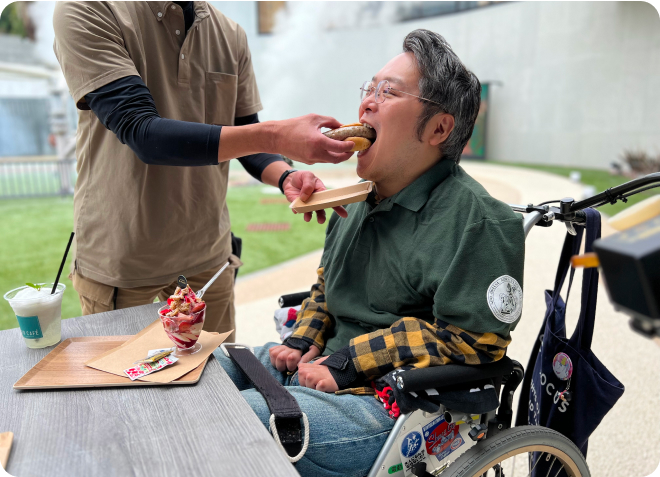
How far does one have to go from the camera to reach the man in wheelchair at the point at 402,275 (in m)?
1.17

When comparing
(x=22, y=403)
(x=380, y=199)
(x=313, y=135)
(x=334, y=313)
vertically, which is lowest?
(x=334, y=313)

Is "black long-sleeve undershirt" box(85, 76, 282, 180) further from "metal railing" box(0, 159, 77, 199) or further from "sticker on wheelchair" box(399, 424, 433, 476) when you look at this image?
"metal railing" box(0, 159, 77, 199)

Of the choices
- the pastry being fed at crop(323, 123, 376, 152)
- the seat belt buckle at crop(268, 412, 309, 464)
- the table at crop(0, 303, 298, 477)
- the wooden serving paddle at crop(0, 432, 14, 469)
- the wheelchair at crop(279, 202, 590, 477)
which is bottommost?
the wheelchair at crop(279, 202, 590, 477)

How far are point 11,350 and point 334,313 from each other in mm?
869

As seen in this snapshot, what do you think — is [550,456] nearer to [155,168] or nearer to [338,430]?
[338,430]

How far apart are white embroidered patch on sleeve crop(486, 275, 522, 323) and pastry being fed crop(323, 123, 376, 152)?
1.70ft

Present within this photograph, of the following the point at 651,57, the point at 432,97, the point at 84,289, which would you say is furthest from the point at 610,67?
the point at 84,289

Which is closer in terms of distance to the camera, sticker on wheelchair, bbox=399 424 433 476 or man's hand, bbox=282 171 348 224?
sticker on wheelchair, bbox=399 424 433 476

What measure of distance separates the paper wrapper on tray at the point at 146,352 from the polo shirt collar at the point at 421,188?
64 cm

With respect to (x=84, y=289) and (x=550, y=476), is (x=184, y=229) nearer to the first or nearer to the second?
(x=84, y=289)

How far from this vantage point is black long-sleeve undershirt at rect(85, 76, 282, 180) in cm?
131

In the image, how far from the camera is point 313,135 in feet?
4.11

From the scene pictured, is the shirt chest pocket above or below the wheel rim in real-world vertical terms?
above

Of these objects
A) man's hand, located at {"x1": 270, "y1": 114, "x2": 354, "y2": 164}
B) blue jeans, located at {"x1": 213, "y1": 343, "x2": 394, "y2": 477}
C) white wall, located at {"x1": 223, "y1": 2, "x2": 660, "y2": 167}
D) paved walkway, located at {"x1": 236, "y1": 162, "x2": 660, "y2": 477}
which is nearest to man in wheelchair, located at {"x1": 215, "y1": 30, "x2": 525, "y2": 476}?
blue jeans, located at {"x1": 213, "y1": 343, "x2": 394, "y2": 477}
